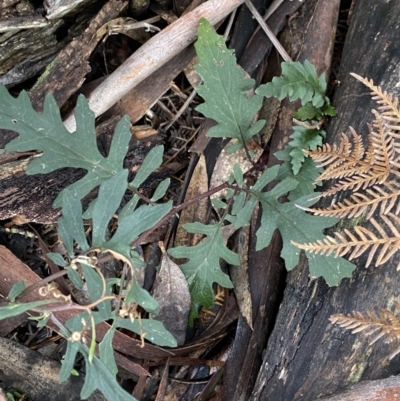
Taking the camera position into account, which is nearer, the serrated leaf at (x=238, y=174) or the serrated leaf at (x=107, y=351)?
the serrated leaf at (x=107, y=351)

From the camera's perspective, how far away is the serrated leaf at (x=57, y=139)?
2.37 meters

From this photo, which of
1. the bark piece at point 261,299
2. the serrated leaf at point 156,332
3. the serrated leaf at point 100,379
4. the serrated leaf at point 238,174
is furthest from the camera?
the bark piece at point 261,299

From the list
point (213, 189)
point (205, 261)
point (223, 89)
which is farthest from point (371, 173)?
point (205, 261)

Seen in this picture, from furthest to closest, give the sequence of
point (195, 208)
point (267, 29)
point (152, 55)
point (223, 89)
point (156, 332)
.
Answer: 1. point (195, 208)
2. point (267, 29)
3. point (152, 55)
4. point (223, 89)
5. point (156, 332)

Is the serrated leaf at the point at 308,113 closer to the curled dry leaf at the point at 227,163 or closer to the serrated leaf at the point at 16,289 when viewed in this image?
the curled dry leaf at the point at 227,163

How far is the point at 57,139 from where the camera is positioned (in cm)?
247

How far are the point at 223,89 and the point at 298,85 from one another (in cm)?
39

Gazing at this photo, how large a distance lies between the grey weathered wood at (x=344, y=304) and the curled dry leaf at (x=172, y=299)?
558mm

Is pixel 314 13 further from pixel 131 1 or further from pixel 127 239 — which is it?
pixel 127 239

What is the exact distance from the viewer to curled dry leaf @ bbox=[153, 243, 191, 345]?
293cm

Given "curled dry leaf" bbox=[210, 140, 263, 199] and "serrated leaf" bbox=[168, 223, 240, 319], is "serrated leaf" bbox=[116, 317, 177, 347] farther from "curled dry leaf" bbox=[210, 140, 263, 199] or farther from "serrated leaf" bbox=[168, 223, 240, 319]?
"curled dry leaf" bbox=[210, 140, 263, 199]

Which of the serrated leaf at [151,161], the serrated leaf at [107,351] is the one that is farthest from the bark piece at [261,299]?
the serrated leaf at [107,351]

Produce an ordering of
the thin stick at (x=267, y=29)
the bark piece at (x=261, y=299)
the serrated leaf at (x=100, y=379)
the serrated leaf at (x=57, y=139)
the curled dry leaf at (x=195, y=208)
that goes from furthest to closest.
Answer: the curled dry leaf at (x=195, y=208) < the thin stick at (x=267, y=29) < the bark piece at (x=261, y=299) < the serrated leaf at (x=57, y=139) < the serrated leaf at (x=100, y=379)

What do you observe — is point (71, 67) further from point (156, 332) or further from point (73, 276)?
point (156, 332)
